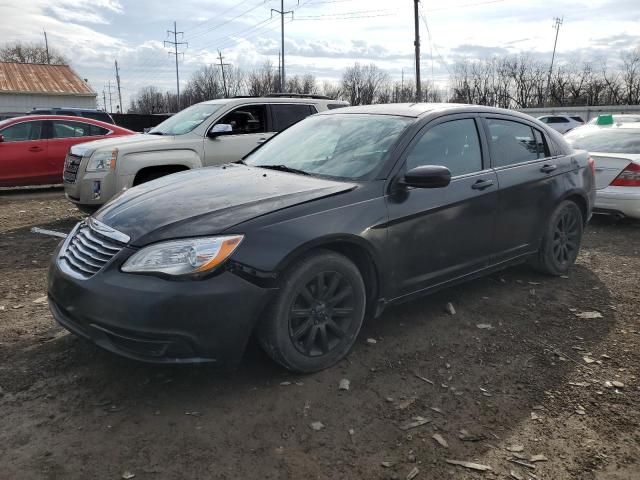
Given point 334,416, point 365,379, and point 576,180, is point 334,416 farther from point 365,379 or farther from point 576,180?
point 576,180

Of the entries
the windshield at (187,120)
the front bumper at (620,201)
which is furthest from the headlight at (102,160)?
the front bumper at (620,201)

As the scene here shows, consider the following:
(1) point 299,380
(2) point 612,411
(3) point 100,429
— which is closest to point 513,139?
(2) point 612,411

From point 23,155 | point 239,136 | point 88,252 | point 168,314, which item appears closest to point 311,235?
point 168,314

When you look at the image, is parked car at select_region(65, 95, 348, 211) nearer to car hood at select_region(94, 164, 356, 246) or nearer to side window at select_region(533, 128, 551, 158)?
car hood at select_region(94, 164, 356, 246)

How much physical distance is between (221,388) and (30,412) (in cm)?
101

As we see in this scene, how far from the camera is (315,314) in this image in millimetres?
Result: 3186

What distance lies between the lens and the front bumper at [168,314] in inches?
106

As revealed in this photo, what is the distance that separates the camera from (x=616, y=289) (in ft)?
16.1

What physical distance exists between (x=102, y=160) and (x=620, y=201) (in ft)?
22.7

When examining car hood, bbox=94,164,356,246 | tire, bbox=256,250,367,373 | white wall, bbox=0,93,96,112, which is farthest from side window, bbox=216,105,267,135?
white wall, bbox=0,93,96,112

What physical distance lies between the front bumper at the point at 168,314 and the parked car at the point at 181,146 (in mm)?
3742

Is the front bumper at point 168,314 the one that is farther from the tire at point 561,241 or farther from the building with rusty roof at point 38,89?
the building with rusty roof at point 38,89

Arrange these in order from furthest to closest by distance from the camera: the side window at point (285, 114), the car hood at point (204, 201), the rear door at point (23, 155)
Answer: the rear door at point (23, 155)
the side window at point (285, 114)
the car hood at point (204, 201)

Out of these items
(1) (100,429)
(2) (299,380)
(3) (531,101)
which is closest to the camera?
(1) (100,429)
